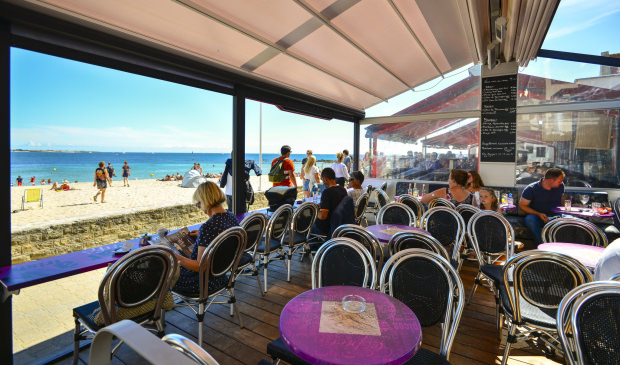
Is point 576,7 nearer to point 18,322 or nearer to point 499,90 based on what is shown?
point 499,90

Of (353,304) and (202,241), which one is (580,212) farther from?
(202,241)

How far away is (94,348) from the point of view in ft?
1.97

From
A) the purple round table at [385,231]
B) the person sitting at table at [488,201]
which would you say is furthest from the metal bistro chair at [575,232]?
the purple round table at [385,231]

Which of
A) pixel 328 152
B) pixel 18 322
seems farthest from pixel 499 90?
pixel 328 152

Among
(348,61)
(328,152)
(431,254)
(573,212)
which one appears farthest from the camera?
(328,152)

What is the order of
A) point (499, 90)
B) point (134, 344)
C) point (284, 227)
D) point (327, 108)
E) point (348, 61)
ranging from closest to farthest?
point (134, 344) → point (284, 227) → point (348, 61) → point (499, 90) → point (327, 108)

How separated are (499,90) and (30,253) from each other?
10702 millimetres

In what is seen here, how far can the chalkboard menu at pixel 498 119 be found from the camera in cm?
610

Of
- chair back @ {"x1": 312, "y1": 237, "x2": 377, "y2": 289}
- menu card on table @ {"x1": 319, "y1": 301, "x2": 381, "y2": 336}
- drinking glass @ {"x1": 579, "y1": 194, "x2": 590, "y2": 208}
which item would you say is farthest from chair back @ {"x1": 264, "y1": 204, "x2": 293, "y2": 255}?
drinking glass @ {"x1": 579, "y1": 194, "x2": 590, "y2": 208}

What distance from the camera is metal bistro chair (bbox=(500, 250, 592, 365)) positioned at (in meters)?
1.89

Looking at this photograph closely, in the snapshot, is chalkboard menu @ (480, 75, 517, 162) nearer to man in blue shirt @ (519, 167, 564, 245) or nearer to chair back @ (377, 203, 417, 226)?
man in blue shirt @ (519, 167, 564, 245)

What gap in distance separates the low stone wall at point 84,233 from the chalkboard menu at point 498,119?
335 inches

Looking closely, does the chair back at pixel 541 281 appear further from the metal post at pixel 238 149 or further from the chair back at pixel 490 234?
the metal post at pixel 238 149

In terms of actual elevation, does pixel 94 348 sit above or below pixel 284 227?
above
